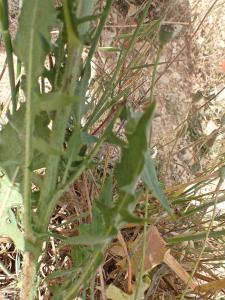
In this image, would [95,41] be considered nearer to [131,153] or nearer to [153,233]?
[131,153]

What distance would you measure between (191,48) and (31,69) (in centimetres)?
141

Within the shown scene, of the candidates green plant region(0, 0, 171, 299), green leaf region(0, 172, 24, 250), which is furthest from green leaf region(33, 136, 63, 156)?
green leaf region(0, 172, 24, 250)

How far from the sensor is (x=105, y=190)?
0.49m

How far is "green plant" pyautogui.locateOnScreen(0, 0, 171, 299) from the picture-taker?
0.41m

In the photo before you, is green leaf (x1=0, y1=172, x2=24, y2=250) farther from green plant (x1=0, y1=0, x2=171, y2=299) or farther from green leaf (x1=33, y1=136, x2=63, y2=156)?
green leaf (x1=33, y1=136, x2=63, y2=156)

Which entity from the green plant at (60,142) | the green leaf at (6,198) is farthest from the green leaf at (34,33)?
the green leaf at (6,198)

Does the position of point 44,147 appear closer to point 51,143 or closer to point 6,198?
point 51,143

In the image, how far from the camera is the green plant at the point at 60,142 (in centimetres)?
41

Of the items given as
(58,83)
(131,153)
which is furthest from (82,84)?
(131,153)

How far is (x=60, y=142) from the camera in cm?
50

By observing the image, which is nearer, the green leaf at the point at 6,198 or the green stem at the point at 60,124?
the green stem at the point at 60,124

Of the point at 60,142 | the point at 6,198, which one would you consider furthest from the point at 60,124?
the point at 6,198

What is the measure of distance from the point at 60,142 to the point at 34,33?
111 mm

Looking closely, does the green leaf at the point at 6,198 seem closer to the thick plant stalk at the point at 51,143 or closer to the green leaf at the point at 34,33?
the thick plant stalk at the point at 51,143
